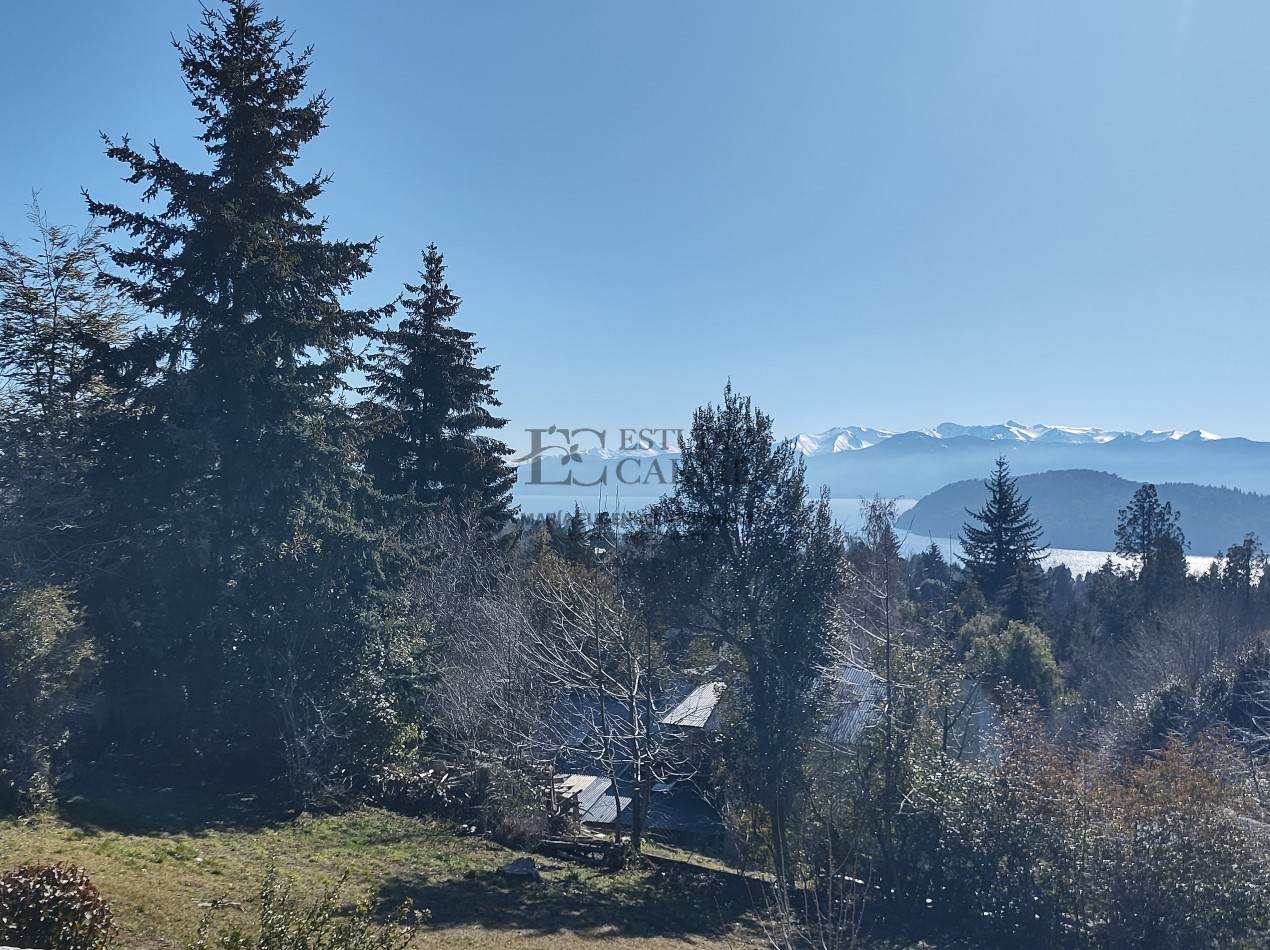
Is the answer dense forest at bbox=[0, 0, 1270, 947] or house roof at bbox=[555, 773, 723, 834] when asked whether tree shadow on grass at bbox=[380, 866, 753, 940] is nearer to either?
dense forest at bbox=[0, 0, 1270, 947]

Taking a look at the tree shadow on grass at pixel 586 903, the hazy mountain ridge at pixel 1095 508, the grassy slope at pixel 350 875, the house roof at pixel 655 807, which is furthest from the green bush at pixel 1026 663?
the hazy mountain ridge at pixel 1095 508

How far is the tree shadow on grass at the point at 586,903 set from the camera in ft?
32.6

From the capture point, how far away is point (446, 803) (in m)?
15.0

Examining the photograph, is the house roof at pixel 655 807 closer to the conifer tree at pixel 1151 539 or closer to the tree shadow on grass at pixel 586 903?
the tree shadow on grass at pixel 586 903

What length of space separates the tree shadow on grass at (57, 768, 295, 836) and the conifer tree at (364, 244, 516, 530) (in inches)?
450

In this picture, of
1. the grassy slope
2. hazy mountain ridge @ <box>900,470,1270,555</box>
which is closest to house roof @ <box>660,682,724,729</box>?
the grassy slope

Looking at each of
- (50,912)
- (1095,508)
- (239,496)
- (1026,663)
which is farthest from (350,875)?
(1095,508)

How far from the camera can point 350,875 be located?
1018 cm

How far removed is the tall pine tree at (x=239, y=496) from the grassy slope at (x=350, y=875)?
1629 mm

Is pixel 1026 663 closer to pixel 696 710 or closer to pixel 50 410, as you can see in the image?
pixel 696 710

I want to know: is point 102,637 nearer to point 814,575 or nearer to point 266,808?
point 266,808

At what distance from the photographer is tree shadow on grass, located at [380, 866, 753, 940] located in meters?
9.94

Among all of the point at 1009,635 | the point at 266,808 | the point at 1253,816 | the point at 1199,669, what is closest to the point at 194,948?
the point at 266,808

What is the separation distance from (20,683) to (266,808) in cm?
470
